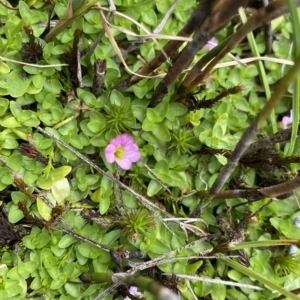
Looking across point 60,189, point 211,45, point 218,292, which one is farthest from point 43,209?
point 211,45

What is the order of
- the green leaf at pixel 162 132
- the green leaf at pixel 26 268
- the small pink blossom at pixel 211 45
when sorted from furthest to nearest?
1. the small pink blossom at pixel 211 45
2. the green leaf at pixel 162 132
3. the green leaf at pixel 26 268

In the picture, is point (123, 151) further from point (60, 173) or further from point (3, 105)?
point (3, 105)

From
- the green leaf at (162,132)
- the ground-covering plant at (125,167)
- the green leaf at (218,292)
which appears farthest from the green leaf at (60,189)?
the green leaf at (218,292)

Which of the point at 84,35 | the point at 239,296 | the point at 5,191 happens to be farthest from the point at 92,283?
the point at 84,35

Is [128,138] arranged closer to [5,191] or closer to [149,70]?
[149,70]

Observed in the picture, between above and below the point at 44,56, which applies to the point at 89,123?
below

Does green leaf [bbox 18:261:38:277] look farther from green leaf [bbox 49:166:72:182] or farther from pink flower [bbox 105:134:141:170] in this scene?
pink flower [bbox 105:134:141:170]

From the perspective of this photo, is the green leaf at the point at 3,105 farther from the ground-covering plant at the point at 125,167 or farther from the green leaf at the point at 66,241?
the green leaf at the point at 66,241

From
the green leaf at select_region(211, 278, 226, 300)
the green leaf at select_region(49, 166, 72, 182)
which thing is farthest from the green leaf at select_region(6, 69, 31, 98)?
the green leaf at select_region(211, 278, 226, 300)
